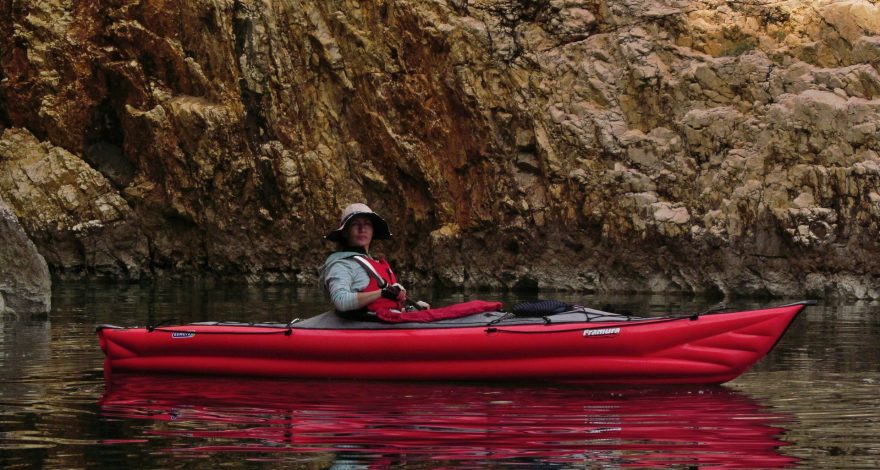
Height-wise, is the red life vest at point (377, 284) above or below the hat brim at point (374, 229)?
below

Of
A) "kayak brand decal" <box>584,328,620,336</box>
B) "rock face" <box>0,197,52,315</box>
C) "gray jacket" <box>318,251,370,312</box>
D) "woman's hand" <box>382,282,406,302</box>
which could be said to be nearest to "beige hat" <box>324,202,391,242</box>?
"gray jacket" <box>318,251,370,312</box>

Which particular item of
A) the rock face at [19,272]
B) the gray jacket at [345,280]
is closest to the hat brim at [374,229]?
the gray jacket at [345,280]

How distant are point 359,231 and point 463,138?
16.9 m

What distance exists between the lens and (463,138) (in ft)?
89.0

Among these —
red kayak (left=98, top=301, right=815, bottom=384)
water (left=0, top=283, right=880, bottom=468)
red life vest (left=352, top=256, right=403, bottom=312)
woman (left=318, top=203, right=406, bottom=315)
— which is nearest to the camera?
water (left=0, top=283, right=880, bottom=468)

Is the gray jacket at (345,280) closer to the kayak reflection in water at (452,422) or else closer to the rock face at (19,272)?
the kayak reflection in water at (452,422)

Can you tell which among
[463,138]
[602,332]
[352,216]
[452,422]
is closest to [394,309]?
[352,216]

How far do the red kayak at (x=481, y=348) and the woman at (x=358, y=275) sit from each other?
234 millimetres

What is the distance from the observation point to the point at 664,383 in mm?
9648

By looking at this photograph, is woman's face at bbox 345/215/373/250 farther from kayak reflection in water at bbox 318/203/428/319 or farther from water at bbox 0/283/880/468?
water at bbox 0/283/880/468

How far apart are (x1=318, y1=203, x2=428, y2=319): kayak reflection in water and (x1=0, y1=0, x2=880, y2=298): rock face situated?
48.3ft

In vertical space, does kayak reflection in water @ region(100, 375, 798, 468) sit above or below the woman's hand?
below

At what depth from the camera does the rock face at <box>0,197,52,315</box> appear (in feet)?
50.2

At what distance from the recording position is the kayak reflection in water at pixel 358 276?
1016 cm
